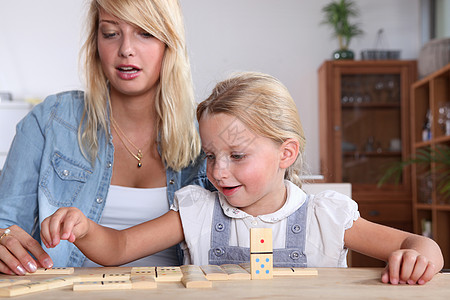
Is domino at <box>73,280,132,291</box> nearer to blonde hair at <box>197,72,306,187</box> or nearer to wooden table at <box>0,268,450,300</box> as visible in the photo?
wooden table at <box>0,268,450,300</box>

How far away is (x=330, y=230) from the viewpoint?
4.02 feet

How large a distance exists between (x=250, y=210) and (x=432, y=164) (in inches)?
127

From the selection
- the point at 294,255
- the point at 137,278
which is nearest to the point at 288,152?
the point at 294,255

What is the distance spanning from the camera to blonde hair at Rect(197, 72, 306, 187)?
1.23 m

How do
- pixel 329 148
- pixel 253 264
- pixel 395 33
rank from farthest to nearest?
pixel 395 33
pixel 329 148
pixel 253 264

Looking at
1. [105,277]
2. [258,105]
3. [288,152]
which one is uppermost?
[258,105]

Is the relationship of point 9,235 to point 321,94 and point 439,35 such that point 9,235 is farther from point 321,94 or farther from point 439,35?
Answer: point 439,35

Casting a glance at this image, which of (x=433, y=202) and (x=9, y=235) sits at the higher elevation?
(x=9, y=235)

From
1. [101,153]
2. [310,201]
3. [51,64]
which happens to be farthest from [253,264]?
[51,64]

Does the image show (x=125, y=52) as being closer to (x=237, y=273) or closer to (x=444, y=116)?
(x=237, y=273)

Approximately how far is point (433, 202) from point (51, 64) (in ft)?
12.1

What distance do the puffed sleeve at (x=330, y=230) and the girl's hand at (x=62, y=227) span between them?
1.80 ft

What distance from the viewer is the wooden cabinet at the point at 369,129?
4629 millimetres

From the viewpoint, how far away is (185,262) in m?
1.34
